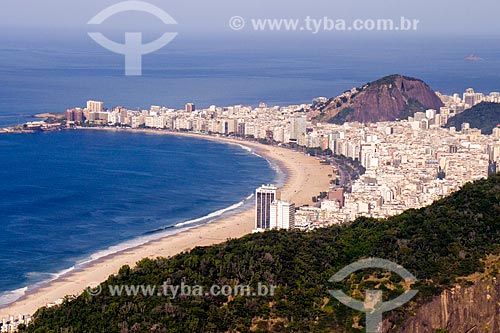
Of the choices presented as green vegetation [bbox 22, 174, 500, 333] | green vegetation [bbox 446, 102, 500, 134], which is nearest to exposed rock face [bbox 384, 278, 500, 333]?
green vegetation [bbox 22, 174, 500, 333]

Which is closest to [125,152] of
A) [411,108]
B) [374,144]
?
[374,144]

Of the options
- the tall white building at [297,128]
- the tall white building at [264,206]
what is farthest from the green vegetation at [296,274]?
the tall white building at [297,128]

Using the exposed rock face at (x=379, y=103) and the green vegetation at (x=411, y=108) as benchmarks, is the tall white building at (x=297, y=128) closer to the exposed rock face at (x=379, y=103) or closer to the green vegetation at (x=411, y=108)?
the exposed rock face at (x=379, y=103)

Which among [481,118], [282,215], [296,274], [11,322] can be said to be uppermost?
[481,118]

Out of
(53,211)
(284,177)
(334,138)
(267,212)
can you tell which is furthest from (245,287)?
(334,138)

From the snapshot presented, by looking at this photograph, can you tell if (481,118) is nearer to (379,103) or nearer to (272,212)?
(379,103)

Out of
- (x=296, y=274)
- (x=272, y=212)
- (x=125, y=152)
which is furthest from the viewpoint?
(x=125, y=152)
